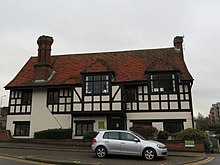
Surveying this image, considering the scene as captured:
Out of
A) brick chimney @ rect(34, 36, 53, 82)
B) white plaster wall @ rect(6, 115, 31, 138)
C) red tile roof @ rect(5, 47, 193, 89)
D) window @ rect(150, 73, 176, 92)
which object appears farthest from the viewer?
brick chimney @ rect(34, 36, 53, 82)

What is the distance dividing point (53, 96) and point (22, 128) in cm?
467

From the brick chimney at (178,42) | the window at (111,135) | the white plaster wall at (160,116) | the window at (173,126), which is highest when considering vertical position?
the brick chimney at (178,42)

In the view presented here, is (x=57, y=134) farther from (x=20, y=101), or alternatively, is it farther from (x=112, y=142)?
(x=112, y=142)

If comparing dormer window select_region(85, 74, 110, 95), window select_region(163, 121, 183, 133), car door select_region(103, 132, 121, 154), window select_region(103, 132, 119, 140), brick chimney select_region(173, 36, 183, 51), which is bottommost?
car door select_region(103, 132, 121, 154)

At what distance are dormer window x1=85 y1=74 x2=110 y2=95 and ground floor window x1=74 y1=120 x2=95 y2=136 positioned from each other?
→ 2.87 meters

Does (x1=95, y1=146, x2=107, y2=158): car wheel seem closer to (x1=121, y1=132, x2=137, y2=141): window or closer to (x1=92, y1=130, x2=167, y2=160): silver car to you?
(x1=92, y1=130, x2=167, y2=160): silver car

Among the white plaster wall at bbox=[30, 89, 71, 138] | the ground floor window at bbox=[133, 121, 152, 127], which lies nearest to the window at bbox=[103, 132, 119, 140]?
the ground floor window at bbox=[133, 121, 152, 127]

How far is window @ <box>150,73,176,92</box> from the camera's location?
23.1 metres

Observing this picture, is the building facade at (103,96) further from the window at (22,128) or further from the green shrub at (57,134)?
the green shrub at (57,134)

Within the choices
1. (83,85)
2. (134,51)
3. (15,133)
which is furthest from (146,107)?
(15,133)

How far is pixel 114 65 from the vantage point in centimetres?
2702

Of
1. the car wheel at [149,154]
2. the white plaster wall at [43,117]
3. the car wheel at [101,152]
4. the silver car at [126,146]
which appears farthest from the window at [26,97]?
the car wheel at [149,154]

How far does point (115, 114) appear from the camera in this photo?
75.9 ft

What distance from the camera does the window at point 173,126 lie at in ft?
73.2
